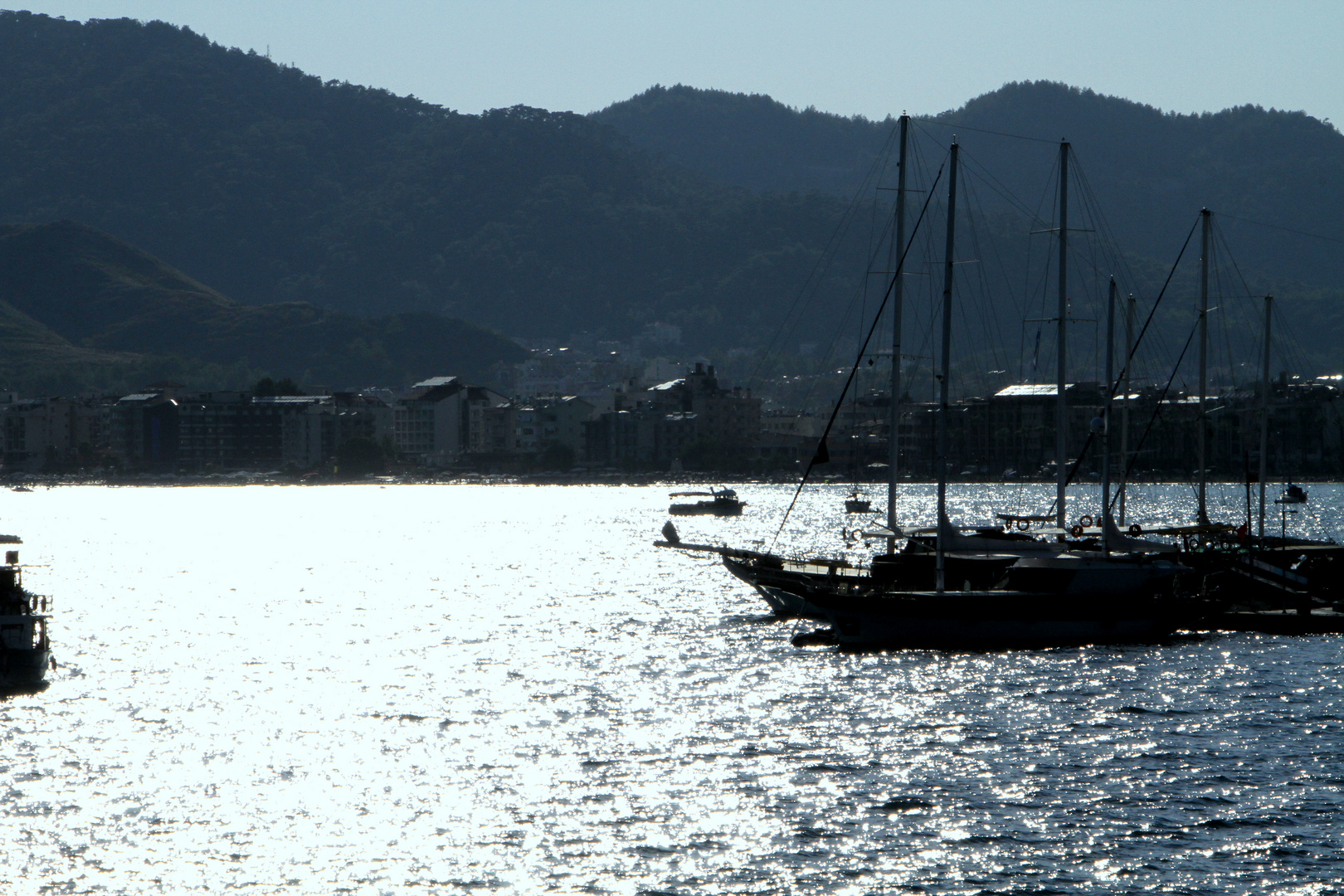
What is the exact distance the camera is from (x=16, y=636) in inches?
1817

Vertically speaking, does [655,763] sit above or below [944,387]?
below

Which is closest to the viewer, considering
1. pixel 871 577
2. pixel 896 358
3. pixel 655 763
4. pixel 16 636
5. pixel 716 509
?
pixel 655 763

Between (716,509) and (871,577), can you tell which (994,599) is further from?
(716,509)

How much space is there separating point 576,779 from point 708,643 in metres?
23.7

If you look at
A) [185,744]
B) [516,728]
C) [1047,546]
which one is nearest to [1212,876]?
[516,728]

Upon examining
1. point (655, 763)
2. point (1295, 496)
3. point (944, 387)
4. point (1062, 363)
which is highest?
point (1062, 363)

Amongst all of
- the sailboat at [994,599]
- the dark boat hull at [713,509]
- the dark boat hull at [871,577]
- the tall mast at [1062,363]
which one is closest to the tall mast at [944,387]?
the sailboat at [994,599]

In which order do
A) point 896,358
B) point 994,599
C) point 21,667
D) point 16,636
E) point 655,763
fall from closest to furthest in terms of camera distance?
point 655,763, point 16,636, point 21,667, point 994,599, point 896,358

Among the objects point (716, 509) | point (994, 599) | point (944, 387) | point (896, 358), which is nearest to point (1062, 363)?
point (896, 358)

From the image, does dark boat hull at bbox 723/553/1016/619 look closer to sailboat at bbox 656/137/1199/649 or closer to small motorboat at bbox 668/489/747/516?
sailboat at bbox 656/137/1199/649

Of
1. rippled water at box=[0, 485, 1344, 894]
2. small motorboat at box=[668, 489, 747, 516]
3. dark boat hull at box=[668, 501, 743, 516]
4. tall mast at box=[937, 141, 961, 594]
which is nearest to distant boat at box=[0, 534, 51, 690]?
rippled water at box=[0, 485, 1344, 894]

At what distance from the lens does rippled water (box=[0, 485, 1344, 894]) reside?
2766 cm

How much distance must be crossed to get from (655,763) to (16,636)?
2040cm

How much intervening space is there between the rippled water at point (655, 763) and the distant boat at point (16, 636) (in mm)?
1194
